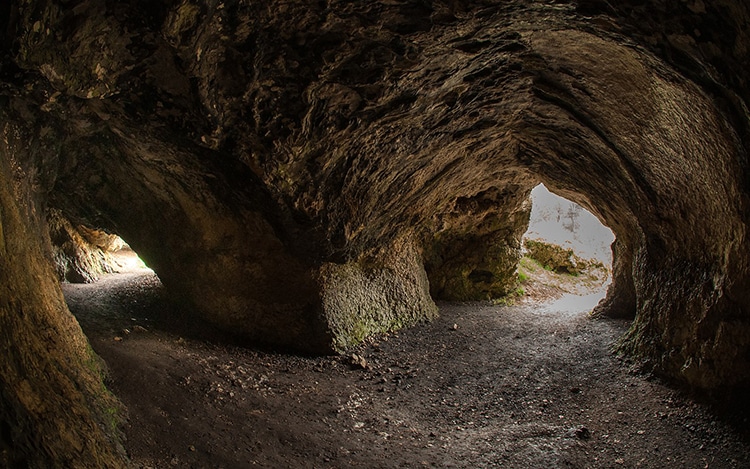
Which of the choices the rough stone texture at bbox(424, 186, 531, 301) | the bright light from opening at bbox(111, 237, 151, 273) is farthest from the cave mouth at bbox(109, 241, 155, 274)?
the rough stone texture at bbox(424, 186, 531, 301)

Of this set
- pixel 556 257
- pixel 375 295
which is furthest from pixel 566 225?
pixel 375 295

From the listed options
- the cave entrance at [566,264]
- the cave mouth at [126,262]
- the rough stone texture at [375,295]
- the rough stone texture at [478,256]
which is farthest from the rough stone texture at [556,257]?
the cave mouth at [126,262]

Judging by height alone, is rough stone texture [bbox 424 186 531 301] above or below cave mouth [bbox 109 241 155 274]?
above

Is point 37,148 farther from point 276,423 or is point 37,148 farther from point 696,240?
point 696,240

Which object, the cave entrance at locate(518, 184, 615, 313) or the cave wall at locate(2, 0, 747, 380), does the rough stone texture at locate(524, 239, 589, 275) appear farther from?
the cave wall at locate(2, 0, 747, 380)

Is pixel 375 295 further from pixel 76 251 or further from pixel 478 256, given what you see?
pixel 76 251

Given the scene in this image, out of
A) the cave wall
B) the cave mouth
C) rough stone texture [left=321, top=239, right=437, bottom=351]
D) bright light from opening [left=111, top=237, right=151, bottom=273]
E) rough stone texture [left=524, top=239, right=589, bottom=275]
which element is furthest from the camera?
rough stone texture [left=524, top=239, right=589, bottom=275]

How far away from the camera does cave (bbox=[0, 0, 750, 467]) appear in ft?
9.29

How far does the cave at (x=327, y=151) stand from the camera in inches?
111

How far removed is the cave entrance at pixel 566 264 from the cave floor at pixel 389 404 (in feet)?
15.4

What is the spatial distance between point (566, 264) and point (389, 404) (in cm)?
1089

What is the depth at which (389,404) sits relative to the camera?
5148 mm

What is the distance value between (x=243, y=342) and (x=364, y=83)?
145 inches

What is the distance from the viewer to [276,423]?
4246 mm
